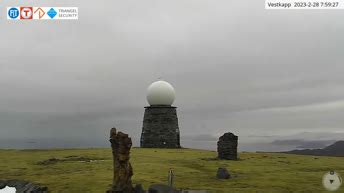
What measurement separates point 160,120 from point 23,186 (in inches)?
1675

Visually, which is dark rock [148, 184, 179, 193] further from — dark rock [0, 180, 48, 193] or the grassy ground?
dark rock [0, 180, 48, 193]

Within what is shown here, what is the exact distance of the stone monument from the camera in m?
76.2

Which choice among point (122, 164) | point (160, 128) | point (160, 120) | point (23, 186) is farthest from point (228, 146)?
point (23, 186)

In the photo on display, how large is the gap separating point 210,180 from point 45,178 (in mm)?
15939

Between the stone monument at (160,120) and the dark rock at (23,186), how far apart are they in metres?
41.1

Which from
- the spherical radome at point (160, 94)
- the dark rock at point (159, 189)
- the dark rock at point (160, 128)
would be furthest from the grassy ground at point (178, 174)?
the spherical radome at point (160, 94)

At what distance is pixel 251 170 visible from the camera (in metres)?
45.3

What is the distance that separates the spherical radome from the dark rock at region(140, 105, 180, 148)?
1.08 meters

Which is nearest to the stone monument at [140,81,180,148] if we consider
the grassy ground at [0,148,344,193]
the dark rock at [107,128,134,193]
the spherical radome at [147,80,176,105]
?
the spherical radome at [147,80,176,105]

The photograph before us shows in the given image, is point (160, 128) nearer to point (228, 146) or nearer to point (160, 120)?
point (160, 120)

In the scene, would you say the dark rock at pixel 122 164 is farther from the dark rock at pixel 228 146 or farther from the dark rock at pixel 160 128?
the dark rock at pixel 160 128

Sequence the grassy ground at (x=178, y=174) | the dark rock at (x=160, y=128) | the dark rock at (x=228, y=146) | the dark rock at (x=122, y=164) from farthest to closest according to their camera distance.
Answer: the dark rock at (x=160, y=128) → the dark rock at (x=228, y=146) → the grassy ground at (x=178, y=174) → the dark rock at (x=122, y=164)

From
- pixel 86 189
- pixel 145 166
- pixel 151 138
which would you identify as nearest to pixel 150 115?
pixel 151 138

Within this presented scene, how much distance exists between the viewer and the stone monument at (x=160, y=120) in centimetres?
7619
